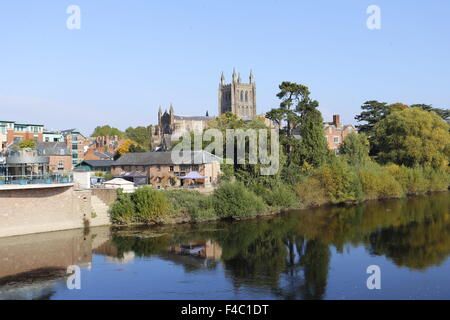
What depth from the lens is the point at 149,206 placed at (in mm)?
41562

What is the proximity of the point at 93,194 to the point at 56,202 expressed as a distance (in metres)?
4.38

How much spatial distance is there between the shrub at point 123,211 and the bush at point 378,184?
29.6m

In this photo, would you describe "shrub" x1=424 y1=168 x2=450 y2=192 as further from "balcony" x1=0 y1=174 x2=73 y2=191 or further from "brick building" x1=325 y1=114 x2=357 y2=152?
"balcony" x1=0 y1=174 x2=73 y2=191

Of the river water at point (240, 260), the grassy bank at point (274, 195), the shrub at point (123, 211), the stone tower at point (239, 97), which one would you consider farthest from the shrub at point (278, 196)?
the stone tower at point (239, 97)

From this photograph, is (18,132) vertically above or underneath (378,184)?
above

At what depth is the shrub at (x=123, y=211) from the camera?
41594mm

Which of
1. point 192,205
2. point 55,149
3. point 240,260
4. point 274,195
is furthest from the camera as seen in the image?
point 55,149

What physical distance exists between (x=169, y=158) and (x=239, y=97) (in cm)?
8612

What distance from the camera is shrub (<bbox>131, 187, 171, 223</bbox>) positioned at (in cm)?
4150

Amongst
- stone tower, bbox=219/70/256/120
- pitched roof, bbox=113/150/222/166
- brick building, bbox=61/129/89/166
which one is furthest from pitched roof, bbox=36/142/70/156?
stone tower, bbox=219/70/256/120

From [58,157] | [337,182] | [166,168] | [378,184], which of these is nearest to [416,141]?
[378,184]

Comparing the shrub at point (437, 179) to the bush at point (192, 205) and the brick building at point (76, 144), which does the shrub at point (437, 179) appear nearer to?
the bush at point (192, 205)

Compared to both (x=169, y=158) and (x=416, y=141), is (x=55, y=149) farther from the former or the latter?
(x=416, y=141)

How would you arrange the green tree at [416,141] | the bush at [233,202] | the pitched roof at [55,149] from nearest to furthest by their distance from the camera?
the bush at [233,202] < the green tree at [416,141] < the pitched roof at [55,149]
